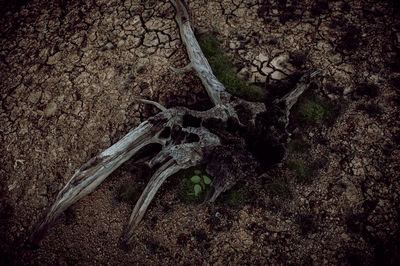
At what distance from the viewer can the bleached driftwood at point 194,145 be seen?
1671 millimetres

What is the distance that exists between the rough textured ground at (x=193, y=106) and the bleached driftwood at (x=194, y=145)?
0.25 metres

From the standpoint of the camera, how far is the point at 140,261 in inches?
69.4

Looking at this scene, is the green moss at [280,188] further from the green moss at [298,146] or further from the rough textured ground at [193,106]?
the green moss at [298,146]

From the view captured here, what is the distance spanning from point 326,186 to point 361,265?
55 cm

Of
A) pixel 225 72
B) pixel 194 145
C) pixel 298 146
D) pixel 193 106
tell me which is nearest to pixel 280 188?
pixel 298 146

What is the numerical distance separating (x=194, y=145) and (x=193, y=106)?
607mm

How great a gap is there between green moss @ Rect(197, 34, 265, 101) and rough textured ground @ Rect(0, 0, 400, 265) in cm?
9

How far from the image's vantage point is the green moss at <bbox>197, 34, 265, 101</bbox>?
2.28 m

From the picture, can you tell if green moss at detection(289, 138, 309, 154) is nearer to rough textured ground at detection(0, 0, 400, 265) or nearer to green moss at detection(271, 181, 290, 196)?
rough textured ground at detection(0, 0, 400, 265)

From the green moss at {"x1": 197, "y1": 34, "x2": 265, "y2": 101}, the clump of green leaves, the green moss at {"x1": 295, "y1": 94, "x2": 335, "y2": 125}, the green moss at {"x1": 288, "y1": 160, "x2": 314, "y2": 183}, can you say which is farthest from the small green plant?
the green moss at {"x1": 295, "y1": 94, "x2": 335, "y2": 125}

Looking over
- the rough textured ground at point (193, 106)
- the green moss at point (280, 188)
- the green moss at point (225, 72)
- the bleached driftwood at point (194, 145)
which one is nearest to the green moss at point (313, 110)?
the rough textured ground at point (193, 106)

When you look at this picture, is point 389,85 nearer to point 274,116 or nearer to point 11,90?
point 274,116

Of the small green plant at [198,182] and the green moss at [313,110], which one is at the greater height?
the green moss at [313,110]

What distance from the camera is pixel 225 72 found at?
2.38 metres
